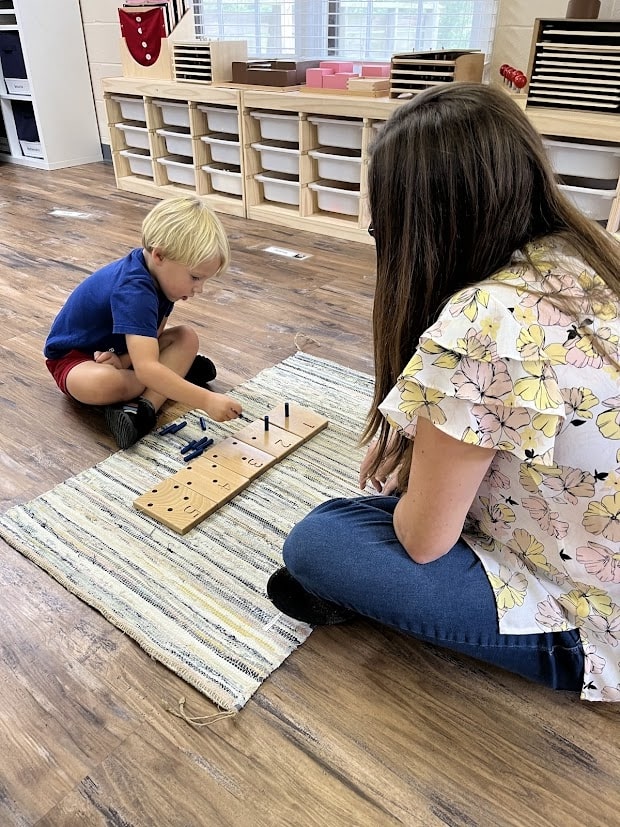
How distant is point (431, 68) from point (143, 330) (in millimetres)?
1580

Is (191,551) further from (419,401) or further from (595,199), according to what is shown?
(595,199)

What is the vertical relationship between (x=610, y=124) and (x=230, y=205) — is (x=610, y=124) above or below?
above

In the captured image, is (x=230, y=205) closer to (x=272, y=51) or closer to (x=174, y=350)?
(x=272, y=51)

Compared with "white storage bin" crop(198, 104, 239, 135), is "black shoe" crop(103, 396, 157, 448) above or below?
below

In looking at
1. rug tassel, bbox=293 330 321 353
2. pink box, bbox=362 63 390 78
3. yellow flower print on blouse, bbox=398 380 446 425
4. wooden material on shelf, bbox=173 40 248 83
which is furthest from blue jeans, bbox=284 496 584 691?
wooden material on shelf, bbox=173 40 248 83

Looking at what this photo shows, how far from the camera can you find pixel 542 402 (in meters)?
0.64

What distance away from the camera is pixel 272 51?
3.13 metres

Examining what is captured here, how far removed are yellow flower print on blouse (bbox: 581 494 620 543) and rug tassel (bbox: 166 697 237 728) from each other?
516 mm

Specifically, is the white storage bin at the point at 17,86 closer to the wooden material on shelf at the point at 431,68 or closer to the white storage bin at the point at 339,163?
the white storage bin at the point at 339,163

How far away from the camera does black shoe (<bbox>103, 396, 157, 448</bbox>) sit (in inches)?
53.8

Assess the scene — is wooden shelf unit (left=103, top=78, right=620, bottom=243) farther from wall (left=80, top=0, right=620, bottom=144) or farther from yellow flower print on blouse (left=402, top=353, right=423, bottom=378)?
Result: yellow flower print on blouse (left=402, top=353, right=423, bottom=378)

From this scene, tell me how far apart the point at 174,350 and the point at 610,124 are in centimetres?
145

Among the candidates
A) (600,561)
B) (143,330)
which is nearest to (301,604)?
(600,561)

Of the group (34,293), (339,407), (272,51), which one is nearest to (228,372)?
(339,407)
